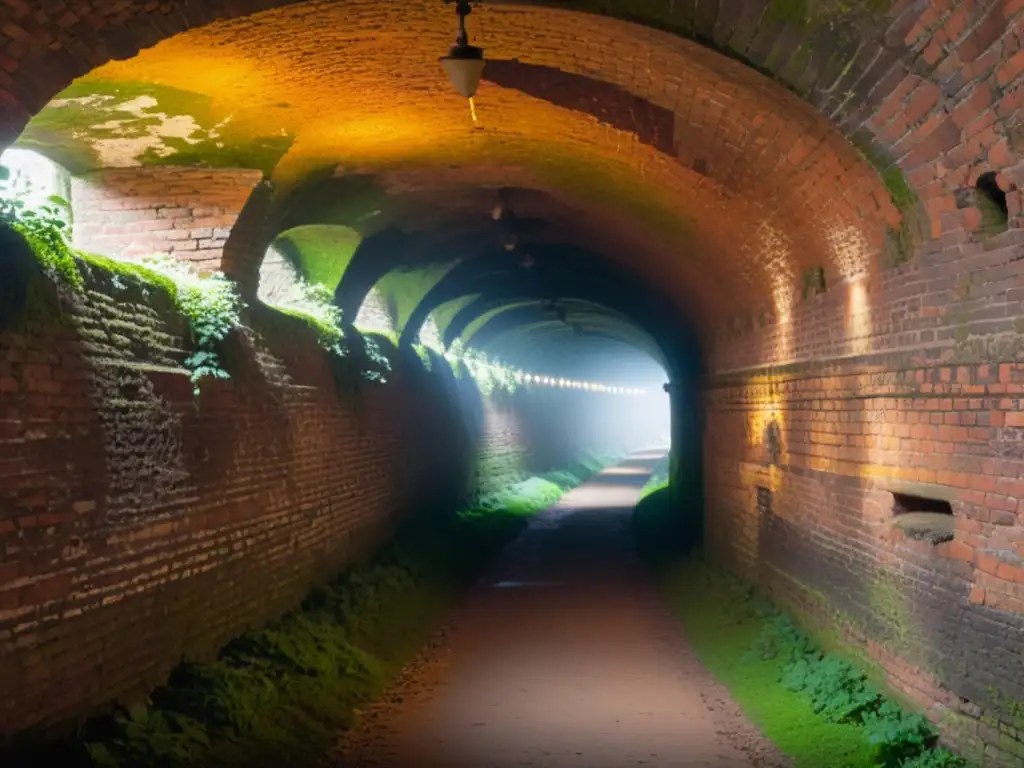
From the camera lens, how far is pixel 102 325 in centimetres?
660

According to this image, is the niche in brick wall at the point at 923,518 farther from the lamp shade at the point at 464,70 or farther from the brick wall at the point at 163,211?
the brick wall at the point at 163,211

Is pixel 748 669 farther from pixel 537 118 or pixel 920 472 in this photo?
pixel 537 118

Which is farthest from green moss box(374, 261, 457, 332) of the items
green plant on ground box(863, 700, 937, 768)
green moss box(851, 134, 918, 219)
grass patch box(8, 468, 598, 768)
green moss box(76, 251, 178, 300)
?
green plant on ground box(863, 700, 937, 768)

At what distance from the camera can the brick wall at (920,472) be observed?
17.8 feet

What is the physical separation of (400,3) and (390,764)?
524 cm

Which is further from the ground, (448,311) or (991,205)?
(448,311)

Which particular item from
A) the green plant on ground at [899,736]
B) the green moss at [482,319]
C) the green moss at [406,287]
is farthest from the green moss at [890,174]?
the green moss at [482,319]

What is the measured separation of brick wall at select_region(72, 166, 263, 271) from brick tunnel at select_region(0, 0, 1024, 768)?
0.03 metres

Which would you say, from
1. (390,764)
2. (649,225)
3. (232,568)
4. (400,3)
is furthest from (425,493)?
(400,3)

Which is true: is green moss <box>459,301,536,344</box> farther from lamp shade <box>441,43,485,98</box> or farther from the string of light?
lamp shade <box>441,43,485,98</box>

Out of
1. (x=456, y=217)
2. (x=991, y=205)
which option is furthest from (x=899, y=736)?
(x=456, y=217)

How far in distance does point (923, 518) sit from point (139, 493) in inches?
216

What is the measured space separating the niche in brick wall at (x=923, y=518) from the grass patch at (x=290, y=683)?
450 centimetres

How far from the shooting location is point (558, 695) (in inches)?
339
